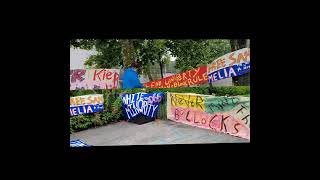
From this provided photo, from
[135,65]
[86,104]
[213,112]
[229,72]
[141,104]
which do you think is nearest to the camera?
[229,72]

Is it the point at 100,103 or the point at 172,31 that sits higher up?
the point at 172,31

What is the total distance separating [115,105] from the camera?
194 inches

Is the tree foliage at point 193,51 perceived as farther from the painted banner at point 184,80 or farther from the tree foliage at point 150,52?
the painted banner at point 184,80

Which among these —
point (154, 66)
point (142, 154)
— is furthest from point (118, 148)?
point (154, 66)

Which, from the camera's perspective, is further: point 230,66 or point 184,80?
point 184,80

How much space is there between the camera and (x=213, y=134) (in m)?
4.56

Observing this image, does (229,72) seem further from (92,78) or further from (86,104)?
(86,104)

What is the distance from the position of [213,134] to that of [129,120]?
1217mm

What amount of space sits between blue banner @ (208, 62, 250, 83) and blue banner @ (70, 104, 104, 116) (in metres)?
1.57

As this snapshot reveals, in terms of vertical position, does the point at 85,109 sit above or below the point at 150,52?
below

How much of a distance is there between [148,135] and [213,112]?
3.10 ft

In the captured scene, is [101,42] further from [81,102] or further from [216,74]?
[216,74]

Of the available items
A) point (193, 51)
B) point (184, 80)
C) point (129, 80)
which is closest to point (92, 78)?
point (129, 80)

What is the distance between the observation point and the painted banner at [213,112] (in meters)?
4.45
